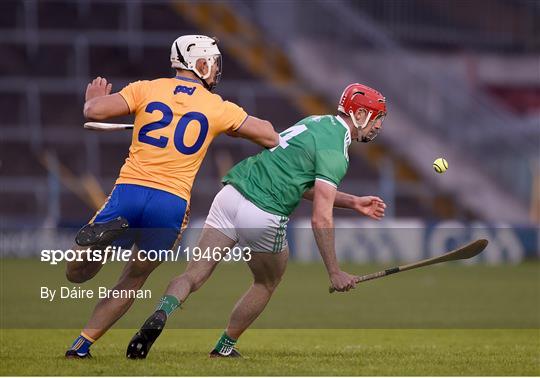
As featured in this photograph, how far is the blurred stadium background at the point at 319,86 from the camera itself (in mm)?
23984

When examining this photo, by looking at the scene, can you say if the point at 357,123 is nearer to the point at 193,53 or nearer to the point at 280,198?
the point at 280,198

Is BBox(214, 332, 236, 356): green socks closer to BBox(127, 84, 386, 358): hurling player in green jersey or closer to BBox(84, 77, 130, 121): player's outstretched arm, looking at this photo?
BBox(127, 84, 386, 358): hurling player in green jersey

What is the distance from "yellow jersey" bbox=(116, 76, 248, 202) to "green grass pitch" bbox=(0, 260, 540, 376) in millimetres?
1235

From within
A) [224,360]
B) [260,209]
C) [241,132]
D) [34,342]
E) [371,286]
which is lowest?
[371,286]

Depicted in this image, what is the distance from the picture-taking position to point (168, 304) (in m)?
8.16

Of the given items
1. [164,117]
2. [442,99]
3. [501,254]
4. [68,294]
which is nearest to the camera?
[164,117]

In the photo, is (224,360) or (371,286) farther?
(371,286)

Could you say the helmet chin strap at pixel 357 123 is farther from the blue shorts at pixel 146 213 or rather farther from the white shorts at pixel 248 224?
the blue shorts at pixel 146 213

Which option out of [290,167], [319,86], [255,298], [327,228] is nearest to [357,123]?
[290,167]

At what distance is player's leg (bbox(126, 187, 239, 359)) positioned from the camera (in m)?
8.01

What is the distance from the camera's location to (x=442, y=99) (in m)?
25.5

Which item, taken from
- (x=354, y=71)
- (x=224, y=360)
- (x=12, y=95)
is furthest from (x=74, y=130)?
(x=224, y=360)

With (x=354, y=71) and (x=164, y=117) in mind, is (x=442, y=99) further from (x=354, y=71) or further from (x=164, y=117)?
(x=164, y=117)

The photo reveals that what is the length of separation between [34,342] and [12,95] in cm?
1536
